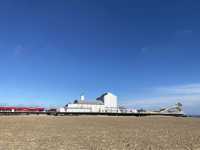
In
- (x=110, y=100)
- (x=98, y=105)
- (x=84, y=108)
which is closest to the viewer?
(x=84, y=108)

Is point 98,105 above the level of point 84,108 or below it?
above

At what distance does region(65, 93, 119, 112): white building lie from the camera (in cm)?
12505

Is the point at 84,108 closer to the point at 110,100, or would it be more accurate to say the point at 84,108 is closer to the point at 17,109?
the point at 110,100

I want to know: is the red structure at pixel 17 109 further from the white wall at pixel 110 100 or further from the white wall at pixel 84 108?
the white wall at pixel 110 100

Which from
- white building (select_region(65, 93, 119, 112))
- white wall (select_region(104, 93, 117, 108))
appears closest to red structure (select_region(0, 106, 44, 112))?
white building (select_region(65, 93, 119, 112))

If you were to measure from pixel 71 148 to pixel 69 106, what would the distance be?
115m

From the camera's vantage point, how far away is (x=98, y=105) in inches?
5226

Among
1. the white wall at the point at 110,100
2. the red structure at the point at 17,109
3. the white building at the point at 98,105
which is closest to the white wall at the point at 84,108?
the white building at the point at 98,105

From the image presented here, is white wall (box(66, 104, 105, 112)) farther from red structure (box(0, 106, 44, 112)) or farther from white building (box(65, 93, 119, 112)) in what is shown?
red structure (box(0, 106, 44, 112))

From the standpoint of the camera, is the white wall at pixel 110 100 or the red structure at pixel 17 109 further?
the white wall at pixel 110 100

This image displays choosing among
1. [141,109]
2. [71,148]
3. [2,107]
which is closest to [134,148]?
[71,148]

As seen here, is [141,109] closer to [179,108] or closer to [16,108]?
[179,108]

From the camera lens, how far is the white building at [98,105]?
12505 centimetres

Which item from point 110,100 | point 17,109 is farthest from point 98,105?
point 17,109
